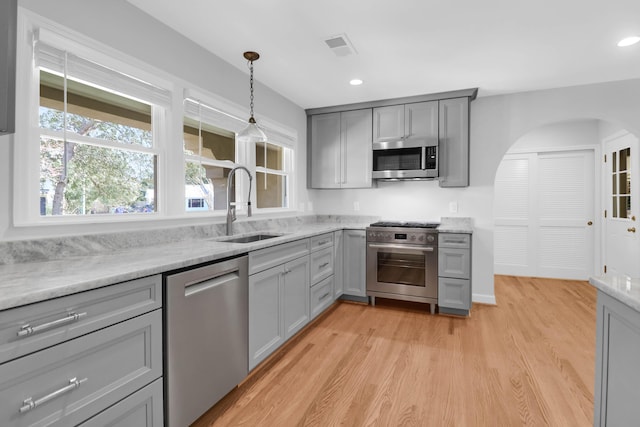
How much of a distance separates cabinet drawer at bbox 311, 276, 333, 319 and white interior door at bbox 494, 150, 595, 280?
10.7 ft

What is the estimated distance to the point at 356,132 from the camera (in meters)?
4.14

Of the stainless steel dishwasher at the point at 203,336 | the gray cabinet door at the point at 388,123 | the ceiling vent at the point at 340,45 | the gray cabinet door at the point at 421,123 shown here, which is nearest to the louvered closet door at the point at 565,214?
the gray cabinet door at the point at 421,123

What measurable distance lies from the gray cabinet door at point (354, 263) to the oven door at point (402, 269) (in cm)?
8

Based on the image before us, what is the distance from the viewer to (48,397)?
1079 millimetres

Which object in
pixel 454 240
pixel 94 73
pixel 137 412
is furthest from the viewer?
pixel 454 240

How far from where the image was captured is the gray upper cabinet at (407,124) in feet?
12.3

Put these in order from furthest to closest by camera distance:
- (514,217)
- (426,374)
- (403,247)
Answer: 1. (514,217)
2. (403,247)
3. (426,374)

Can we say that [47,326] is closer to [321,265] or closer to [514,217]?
[321,265]

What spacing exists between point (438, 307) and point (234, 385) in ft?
7.94

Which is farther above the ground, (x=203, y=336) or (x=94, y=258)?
(x=94, y=258)

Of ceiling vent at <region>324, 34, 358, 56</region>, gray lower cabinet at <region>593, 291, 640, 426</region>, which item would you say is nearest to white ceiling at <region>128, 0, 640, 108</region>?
ceiling vent at <region>324, 34, 358, 56</region>

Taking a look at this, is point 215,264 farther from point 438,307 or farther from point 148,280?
point 438,307

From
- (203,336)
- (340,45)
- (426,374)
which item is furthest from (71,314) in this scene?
(340,45)

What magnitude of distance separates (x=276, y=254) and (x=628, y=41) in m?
3.20
